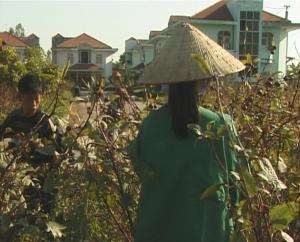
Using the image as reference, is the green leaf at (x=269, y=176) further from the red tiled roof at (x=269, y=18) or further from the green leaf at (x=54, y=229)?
the red tiled roof at (x=269, y=18)

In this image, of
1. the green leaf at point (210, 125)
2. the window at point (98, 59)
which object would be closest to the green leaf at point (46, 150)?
the green leaf at point (210, 125)

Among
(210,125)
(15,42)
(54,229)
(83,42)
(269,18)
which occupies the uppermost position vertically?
(269,18)

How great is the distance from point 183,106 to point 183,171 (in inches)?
9.2

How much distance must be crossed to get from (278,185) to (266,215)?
0.31 metres

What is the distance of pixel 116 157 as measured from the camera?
2.67 meters

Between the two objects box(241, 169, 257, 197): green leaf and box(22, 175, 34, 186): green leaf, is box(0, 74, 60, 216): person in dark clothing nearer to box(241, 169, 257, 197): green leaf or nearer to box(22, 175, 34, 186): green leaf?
box(22, 175, 34, 186): green leaf

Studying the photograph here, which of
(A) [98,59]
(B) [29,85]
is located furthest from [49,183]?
(A) [98,59]

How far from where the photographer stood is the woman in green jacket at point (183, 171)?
6.78 feet

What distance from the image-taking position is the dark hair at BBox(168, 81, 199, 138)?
206 cm

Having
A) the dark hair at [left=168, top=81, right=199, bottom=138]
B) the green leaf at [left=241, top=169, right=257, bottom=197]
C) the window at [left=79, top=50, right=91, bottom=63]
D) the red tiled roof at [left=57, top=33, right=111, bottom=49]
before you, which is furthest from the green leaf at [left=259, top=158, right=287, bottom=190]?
the red tiled roof at [left=57, top=33, right=111, bottom=49]

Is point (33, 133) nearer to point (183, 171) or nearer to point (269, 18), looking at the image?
point (183, 171)

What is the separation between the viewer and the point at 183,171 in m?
2.12

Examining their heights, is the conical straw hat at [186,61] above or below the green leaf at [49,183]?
above

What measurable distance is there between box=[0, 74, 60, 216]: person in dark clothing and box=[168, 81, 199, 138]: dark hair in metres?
0.55
